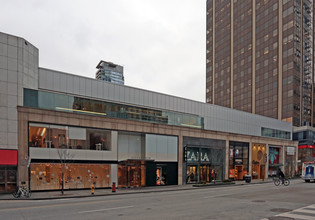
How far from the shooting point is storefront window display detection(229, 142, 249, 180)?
147 feet

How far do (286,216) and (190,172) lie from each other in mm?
25467

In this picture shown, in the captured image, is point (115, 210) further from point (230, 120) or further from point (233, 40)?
point (233, 40)

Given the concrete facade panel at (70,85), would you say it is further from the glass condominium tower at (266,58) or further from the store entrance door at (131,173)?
the glass condominium tower at (266,58)

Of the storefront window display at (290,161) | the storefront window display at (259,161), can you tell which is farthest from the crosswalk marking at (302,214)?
the storefront window display at (290,161)

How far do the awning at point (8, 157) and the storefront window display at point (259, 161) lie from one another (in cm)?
3936

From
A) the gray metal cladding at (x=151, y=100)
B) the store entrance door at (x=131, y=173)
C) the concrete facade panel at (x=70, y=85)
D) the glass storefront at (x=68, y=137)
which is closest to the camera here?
the glass storefront at (x=68, y=137)

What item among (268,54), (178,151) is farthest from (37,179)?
(268,54)

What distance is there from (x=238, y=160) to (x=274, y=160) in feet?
45.5

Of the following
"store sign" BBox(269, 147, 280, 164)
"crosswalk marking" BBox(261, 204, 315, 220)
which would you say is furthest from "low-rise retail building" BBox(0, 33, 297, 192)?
"crosswalk marking" BBox(261, 204, 315, 220)

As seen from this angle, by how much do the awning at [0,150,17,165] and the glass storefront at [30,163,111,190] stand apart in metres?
1.80

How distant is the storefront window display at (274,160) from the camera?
2128 inches

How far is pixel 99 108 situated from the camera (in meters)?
30.7

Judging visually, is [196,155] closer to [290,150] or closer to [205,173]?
[205,173]

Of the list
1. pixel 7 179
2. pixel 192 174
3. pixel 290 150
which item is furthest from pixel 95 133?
pixel 290 150
